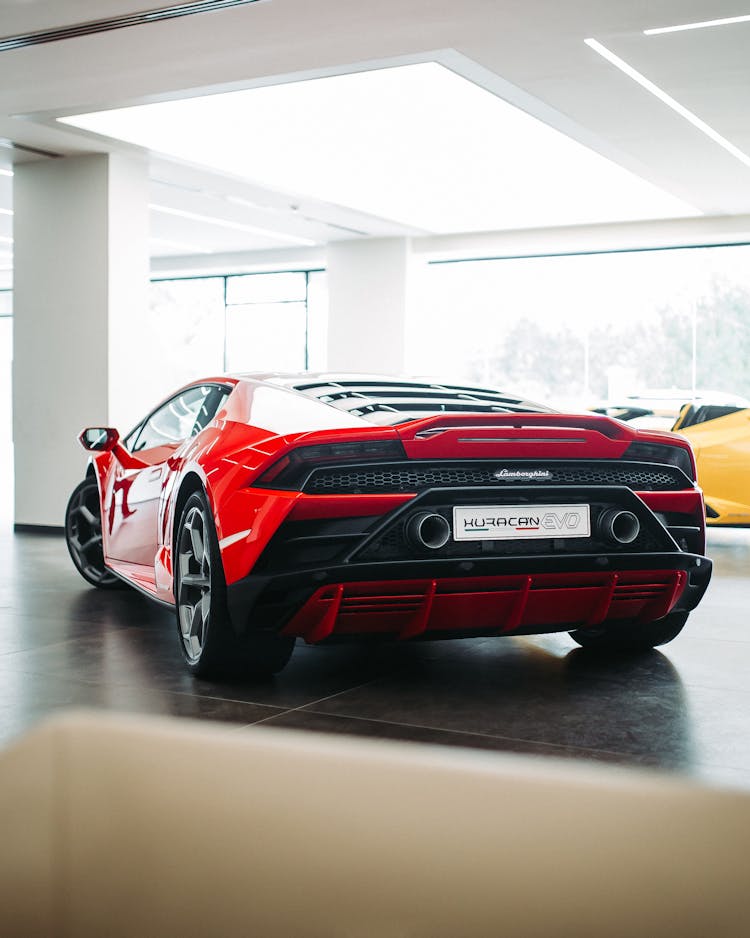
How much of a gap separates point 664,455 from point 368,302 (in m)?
13.9

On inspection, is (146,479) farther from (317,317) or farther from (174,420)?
(317,317)

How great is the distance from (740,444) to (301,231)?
996cm

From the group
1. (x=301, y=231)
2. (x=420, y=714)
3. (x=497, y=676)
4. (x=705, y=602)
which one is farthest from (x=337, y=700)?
(x=301, y=231)

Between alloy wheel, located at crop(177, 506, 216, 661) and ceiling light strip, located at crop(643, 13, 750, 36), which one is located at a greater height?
ceiling light strip, located at crop(643, 13, 750, 36)

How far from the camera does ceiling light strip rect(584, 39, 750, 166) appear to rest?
26.6ft

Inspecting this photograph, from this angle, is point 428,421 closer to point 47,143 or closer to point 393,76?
point 393,76

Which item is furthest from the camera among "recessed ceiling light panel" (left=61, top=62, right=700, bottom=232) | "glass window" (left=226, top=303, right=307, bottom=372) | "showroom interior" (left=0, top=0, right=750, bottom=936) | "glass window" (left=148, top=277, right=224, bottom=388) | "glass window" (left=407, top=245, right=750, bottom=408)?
"glass window" (left=148, top=277, right=224, bottom=388)

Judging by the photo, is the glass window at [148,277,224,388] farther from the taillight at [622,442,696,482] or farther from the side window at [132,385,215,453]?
the taillight at [622,442,696,482]

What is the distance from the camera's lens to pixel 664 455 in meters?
4.20

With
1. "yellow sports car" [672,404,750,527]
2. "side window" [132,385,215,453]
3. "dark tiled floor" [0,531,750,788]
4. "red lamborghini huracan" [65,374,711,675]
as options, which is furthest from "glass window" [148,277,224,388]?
"red lamborghini huracan" [65,374,711,675]

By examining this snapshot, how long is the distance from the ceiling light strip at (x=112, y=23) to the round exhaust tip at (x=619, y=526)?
4551 millimetres

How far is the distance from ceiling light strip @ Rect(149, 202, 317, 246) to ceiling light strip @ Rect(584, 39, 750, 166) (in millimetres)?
7551

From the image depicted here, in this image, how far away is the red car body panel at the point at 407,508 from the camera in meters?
3.67

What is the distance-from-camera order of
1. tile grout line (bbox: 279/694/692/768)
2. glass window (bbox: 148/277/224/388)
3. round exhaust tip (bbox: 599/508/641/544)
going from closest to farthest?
1. tile grout line (bbox: 279/694/692/768)
2. round exhaust tip (bbox: 599/508/641/544)
3. glass window (bbox: 148/277/224/388)
